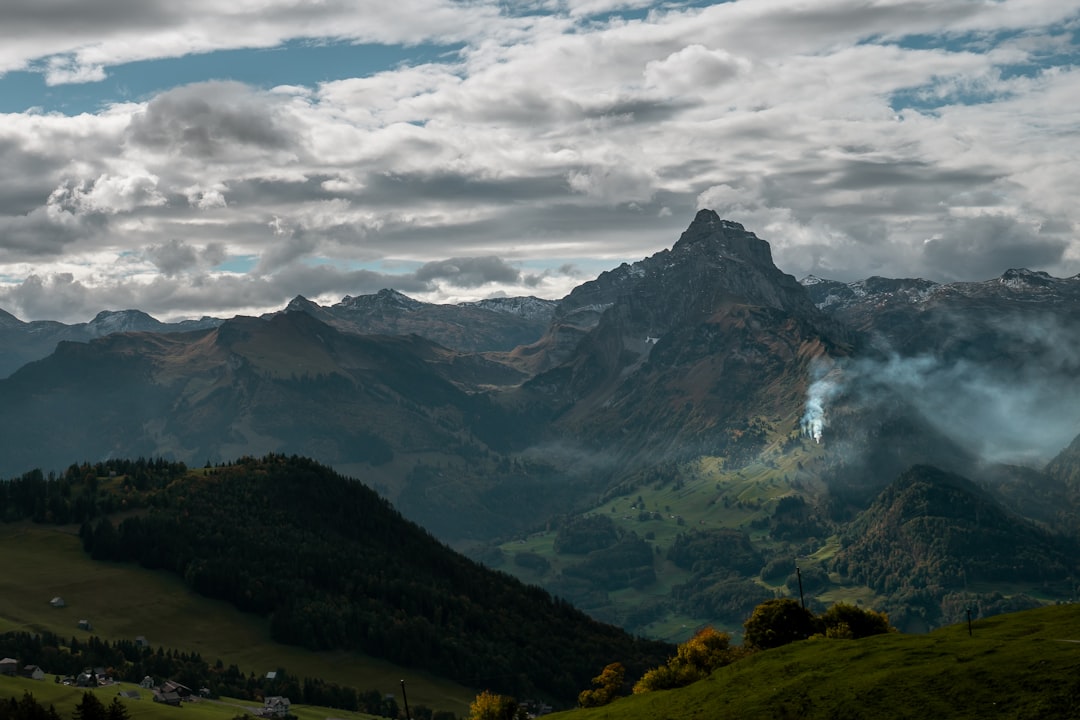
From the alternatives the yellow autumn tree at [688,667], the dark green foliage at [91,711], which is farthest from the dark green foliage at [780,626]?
the dark green foliage at [91,711]

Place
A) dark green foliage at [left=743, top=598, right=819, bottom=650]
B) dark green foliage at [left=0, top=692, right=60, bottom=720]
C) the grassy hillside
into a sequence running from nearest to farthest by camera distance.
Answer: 1. the grassy hillside
2. dark green foliage at [left=0, top=692, right=60, bottom=720]
3. dark green foliage at [left=743, top=598, right=819, bottom=650]

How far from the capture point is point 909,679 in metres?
128

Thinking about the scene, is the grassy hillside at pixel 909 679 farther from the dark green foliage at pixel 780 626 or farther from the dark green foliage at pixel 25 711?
the dark green foliage at pixel 25 711

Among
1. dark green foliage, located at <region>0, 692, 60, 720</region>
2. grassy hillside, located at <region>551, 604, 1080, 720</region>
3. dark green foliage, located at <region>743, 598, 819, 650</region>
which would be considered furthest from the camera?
dark green foliage, located at <region>743, 598, 819, 650</region>

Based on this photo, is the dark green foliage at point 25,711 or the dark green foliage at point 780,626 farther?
the dark green foliage at point 780,626

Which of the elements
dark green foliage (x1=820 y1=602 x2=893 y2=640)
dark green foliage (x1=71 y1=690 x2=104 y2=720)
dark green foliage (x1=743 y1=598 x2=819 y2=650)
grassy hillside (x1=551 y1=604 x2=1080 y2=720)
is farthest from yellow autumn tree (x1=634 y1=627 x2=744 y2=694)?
dark green foliage (x1=71 y1=690 x2=104 y2=720)

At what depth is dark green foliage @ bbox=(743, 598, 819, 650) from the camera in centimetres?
19375

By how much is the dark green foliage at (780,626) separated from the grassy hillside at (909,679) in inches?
1115

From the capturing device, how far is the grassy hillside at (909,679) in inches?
A: 4648

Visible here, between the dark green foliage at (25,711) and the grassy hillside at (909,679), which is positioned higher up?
the grassy hillside at (909,679)

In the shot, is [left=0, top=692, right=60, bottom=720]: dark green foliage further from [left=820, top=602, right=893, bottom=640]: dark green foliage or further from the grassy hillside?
[left=820, top=602, right=893, bottom=640]: dark green foliage

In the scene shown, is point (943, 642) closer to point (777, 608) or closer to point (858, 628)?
point (858, 628)

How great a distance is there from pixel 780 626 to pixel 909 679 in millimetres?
66671

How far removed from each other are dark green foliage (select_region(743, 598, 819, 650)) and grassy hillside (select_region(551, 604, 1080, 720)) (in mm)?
28319
